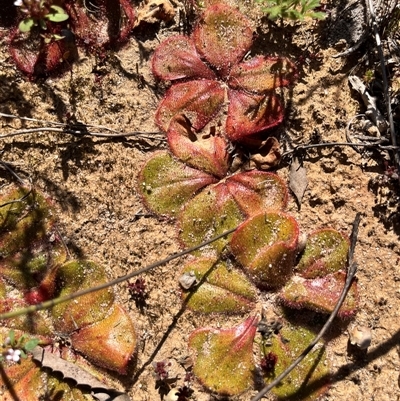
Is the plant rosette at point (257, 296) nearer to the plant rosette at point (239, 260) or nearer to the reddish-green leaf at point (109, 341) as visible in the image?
the plant rosette at point (239, 260)

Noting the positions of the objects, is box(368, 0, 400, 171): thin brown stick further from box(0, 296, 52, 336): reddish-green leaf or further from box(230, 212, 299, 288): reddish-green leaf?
box(0, 296, 52, 336): reddish-green leaf

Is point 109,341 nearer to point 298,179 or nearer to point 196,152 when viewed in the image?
point 196,152

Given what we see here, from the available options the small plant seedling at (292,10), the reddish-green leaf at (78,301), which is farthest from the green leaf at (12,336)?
the small plant seedling at (292,10)

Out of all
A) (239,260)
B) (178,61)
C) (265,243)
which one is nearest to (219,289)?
(239,260)

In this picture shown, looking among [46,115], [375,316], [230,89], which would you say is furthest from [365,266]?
[46,115]

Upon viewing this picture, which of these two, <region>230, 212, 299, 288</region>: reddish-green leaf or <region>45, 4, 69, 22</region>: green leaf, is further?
<region>230, 212, 299, 288</region>: reddish-green leaf

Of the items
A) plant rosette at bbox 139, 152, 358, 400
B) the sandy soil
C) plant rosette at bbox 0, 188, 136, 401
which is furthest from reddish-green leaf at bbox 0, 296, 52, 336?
plant rosette at bbox 139, 152, 358, 400
